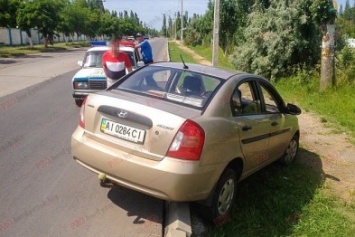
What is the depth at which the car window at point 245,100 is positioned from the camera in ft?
13.2

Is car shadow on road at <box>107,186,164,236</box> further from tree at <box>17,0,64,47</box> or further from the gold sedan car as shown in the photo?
tree at <box>17,0,64,47</box>

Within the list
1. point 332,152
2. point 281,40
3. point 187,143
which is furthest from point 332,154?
point 281,40

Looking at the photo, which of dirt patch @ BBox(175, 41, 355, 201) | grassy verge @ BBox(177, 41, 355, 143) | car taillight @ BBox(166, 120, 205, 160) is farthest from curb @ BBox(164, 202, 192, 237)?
grassy verge @ BBox(177, 41, 355, 143)

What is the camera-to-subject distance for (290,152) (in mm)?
5719

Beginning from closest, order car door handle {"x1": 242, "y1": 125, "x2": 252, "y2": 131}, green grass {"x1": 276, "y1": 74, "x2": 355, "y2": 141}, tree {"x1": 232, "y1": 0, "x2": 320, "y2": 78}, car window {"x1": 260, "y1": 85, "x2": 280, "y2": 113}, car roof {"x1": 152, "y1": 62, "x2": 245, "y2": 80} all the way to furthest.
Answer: car door handle {"x1": 242, "y1": 125, "x2": 252, "y2": 131} < car roof {"x1": 152, "y1": 62, "x2": 245, "y2": 80} < car window {"x1": 260, "y1": 85, "x2": 280, "y2": 113} < green grass {"x1": 276, "y1": 74, "x2": 355, "y2": 141} < tree {"x1": 232, "y1": 0, "x2": 320, "y2": 78}

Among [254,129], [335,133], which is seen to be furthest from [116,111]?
[335,133]

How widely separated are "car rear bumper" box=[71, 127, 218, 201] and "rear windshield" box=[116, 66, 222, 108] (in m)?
0.69

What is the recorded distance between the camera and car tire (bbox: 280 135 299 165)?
5.58m

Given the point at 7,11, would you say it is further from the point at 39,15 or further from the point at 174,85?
the point at 174,85

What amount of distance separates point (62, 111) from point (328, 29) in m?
7.87

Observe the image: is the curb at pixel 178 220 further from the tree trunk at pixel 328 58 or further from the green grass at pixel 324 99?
the tree trunk at pixel 328 58

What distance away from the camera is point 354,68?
40.1 feet

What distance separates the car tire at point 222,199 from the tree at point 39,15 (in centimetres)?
3629

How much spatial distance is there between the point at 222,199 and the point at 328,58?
340 inches
